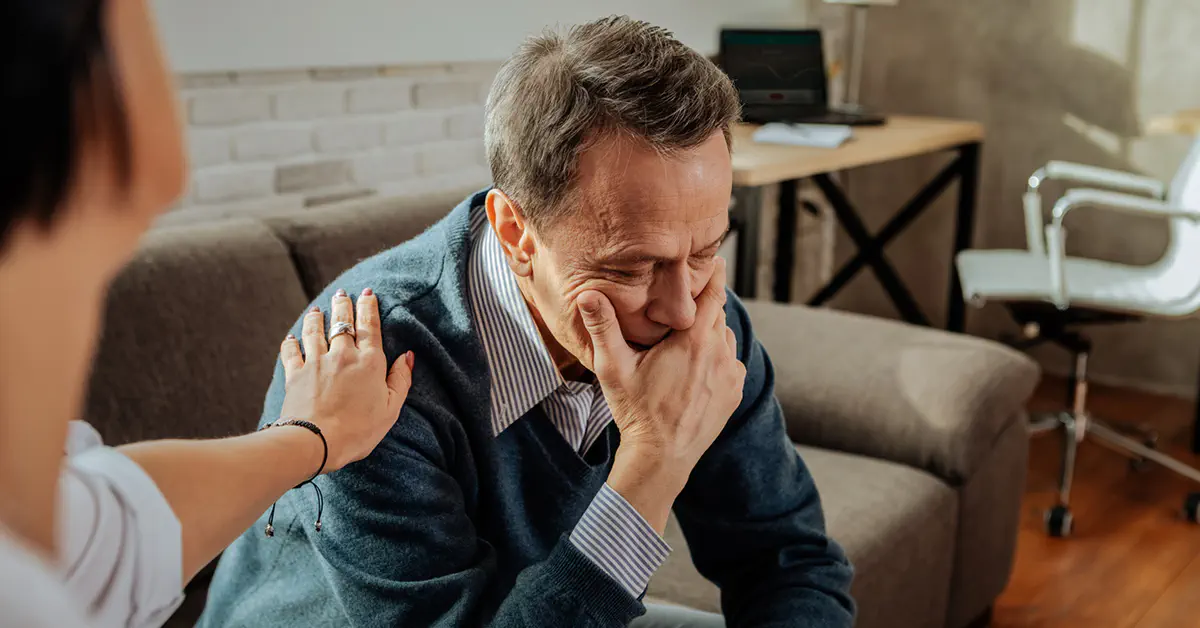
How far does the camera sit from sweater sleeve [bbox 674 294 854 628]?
1352mm

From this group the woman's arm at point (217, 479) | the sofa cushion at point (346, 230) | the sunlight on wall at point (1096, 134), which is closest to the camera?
the woman's arm at point (217, 479)

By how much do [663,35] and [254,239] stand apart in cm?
89

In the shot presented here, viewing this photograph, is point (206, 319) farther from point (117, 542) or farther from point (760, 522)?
point (117, 542)

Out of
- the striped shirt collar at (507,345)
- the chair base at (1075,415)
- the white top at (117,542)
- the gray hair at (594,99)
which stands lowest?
the chair base at (1075,415)

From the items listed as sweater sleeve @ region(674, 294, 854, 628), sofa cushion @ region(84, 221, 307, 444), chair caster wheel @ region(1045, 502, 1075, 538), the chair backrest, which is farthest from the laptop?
sweater sleeve @ region(674, 294, 854, 628)

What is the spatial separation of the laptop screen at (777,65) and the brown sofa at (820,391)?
131 centimetres

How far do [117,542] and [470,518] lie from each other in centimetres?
63

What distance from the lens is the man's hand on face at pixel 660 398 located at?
1149 mm

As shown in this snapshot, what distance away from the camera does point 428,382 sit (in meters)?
1.18

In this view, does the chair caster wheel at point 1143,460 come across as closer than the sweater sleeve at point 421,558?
No

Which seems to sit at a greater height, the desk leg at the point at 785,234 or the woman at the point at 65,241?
the woman at the point at 65,241

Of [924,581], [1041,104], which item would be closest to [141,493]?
[924,581]

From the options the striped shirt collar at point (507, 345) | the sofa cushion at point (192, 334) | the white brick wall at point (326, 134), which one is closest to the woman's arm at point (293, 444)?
the striped shirt collar at point (507, 345)

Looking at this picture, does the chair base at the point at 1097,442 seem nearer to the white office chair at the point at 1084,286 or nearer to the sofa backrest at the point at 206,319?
the white office chair at the point at 1084,286
